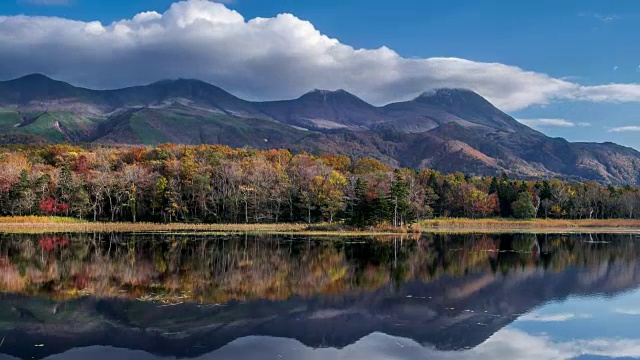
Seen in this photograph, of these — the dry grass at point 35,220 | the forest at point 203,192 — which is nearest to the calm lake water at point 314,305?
the forest at point 203,192

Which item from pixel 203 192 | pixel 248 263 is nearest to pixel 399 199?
pixel 203 192

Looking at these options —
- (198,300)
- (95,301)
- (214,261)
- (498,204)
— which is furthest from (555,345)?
(498,204)

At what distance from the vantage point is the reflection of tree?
26984mm

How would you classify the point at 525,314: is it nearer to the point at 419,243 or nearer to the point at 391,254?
the point at 391,254

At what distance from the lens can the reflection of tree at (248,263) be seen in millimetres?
26984

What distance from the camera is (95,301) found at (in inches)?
927

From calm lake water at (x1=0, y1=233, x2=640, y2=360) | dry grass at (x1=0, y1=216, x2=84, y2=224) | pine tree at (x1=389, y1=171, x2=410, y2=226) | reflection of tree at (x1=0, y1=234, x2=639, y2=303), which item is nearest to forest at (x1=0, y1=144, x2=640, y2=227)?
pine tree at (x1=389, y1=171, x2=410, y2=226)

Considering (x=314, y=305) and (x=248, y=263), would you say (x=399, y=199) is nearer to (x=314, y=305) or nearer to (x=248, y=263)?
(x=248, y=263)

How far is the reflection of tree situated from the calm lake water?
0.44 ft

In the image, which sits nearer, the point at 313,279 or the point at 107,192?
the point at 313,279

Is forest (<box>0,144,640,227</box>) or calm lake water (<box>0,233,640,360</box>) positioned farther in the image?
forest (<box>0,144,640,227</box>)

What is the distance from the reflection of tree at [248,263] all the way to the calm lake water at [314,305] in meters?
0.13

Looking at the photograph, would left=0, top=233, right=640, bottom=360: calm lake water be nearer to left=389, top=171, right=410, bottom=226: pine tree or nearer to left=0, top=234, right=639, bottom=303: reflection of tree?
left=0, top=234, right=639, bottom=303: reflection of tree

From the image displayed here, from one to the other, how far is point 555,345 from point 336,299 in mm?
9556
